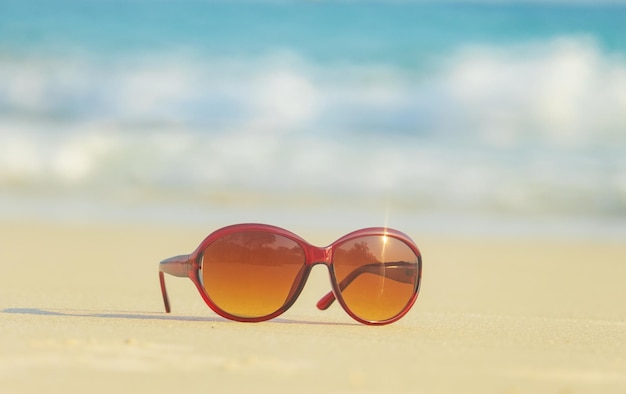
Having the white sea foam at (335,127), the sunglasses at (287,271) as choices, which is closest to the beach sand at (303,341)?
the sunglasses at (287,271)

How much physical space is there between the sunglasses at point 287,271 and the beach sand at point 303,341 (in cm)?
8

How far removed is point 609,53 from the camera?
51.5 ft

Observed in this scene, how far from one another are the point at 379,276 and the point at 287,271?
29 centimetres

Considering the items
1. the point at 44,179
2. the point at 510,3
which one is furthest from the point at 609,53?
the point at 44,179

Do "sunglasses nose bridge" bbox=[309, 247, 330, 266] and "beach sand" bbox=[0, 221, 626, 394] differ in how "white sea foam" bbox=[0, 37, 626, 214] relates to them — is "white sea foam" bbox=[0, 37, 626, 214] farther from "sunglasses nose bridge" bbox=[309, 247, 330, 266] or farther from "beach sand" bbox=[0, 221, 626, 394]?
"sunglasses nose bridge" bbox=[309, 247, 330, 266]

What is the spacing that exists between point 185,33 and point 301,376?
48.6 ft

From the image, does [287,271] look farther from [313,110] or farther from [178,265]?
[313,110]

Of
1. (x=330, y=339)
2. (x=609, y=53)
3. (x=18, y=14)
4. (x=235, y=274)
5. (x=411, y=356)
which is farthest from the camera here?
(x=18, y=14)

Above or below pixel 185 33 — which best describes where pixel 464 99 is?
below

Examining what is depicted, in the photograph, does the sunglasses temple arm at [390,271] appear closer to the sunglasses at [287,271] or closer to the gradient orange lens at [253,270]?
the sunglasses at [287,271]

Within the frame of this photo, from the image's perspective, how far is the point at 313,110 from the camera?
13422 mm

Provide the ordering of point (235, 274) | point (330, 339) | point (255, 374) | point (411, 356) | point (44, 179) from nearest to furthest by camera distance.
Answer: point (255, 374) → point (411, 356) → point (330, 339) → point (235, 274) → point (44, 179)

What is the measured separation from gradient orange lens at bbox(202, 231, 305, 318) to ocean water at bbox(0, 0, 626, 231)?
5268 millimetres

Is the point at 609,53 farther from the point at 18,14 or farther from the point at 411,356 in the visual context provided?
the point at 411,356
